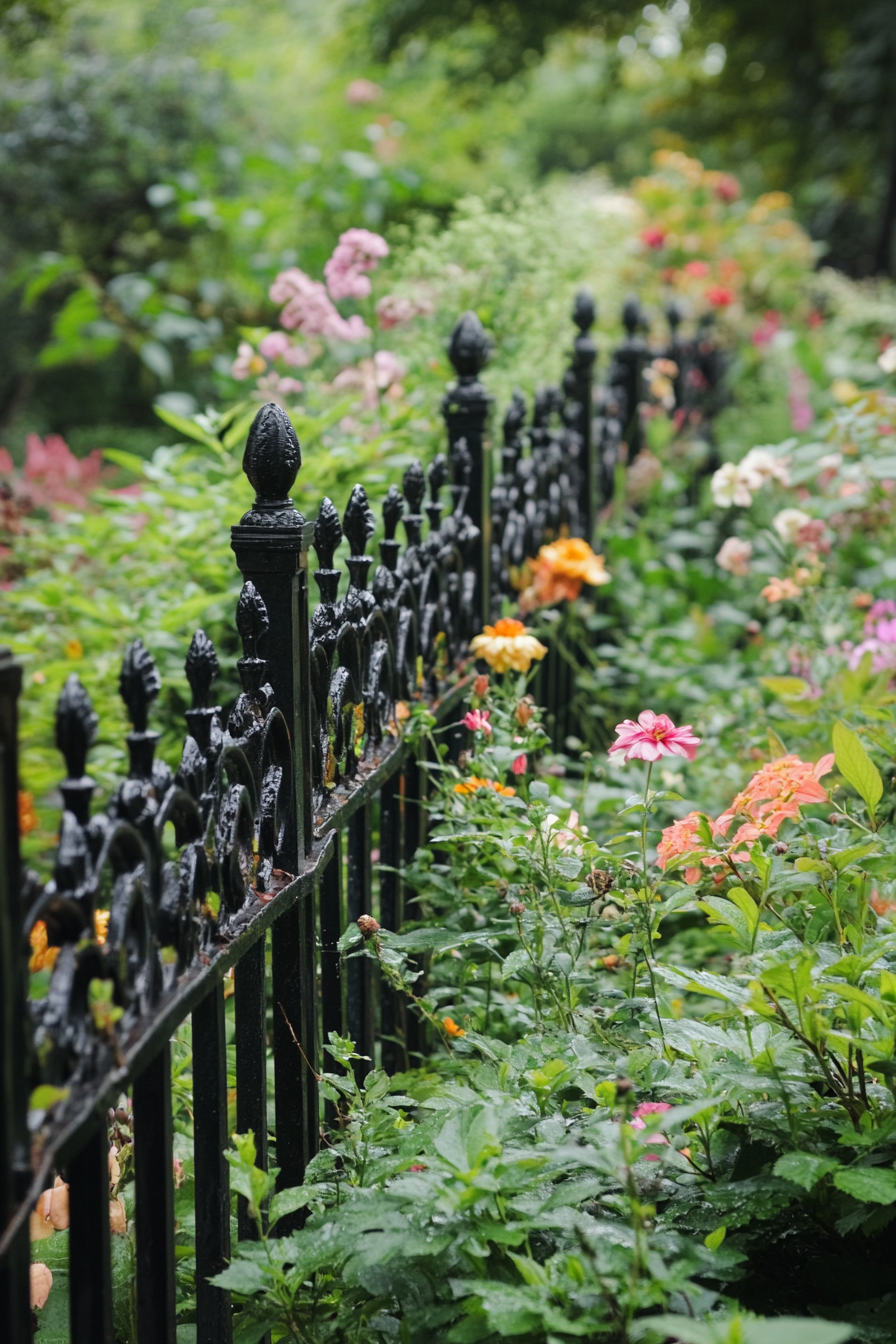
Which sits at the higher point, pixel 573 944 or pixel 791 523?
pixel 791 523

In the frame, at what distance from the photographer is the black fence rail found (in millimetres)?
949

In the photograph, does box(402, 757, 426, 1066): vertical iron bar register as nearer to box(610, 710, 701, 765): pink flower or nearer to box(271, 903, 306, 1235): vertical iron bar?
box(271, 903, 306, 1235): vertical iron bar

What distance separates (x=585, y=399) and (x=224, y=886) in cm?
289

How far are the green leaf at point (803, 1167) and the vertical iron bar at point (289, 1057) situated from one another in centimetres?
62

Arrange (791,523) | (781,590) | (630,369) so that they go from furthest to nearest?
(630,369) < (791,523) < (781,590)

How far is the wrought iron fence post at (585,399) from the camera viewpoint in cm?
385

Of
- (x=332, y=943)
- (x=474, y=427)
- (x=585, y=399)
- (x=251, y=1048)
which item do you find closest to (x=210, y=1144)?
(x=251, y=1048)

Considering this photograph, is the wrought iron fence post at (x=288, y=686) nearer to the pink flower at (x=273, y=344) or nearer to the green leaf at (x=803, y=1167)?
the green leaf at (x=803, y=1167)

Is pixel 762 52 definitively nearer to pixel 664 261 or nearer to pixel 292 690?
pixel 664 261

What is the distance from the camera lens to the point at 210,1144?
4.29 ft

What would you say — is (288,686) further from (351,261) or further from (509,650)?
(351,261)

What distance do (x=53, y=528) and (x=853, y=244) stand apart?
42.0ft

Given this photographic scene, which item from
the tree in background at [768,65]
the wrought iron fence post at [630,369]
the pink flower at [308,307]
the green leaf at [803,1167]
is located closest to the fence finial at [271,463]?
the green leaf at [803,1167]

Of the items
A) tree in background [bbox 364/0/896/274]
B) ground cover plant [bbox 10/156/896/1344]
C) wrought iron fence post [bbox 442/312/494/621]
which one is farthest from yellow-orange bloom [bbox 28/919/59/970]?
tree in background [bbox 364/0/896/274]
